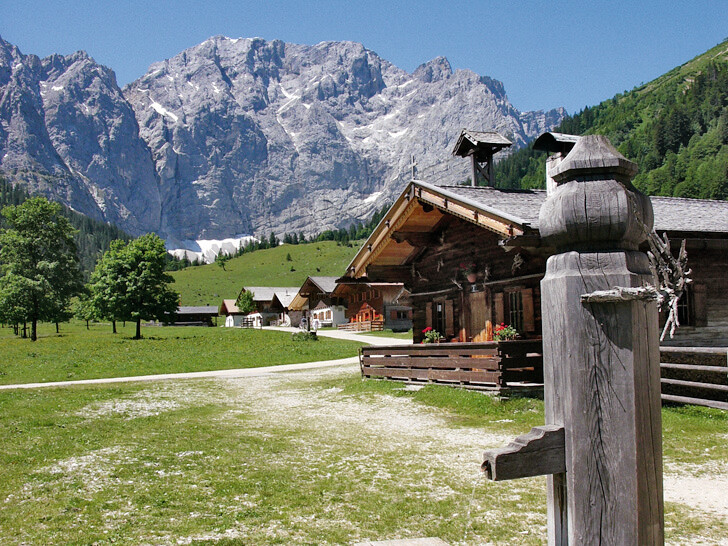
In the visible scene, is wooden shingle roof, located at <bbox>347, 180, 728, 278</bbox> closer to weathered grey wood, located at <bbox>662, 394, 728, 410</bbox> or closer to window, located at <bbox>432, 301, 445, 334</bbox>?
window, located at <bbox>432, 301, 445, 334</bbox>

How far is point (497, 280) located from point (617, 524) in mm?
15619

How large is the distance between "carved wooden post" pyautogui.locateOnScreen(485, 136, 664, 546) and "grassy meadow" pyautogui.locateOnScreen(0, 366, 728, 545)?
3.66 metres

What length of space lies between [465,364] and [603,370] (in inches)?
546

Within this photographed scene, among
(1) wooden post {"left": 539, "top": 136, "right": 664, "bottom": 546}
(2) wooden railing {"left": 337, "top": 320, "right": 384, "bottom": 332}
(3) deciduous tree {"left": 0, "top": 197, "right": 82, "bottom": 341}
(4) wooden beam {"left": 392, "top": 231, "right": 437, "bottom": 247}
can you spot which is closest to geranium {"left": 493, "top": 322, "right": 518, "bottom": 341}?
(4) wooden beam {"left": 392, "top": 231, "right": 437, "bottom": 247}

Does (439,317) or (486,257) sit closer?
(486,257)

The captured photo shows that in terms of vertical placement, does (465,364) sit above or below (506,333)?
below

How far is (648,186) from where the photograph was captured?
12706 cm

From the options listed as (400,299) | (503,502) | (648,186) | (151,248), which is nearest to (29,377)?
(400,299)

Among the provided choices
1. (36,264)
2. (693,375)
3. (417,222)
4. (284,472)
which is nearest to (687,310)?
(693,375)

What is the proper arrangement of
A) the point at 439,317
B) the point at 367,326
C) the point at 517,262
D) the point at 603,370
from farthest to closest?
the point at 367,326 → the point at 439,317 → the point at 517,262 → the point at 603,370

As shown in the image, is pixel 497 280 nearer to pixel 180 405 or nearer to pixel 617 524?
pixel 180 405

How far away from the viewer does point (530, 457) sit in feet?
7.46

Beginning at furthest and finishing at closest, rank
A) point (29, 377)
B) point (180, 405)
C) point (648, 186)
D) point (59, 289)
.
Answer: point (648, 186), point (59, 289), point (29, 377), point (180, 405)

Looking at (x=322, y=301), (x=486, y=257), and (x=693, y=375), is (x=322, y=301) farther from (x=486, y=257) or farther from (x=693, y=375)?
(x=693, y=375)
